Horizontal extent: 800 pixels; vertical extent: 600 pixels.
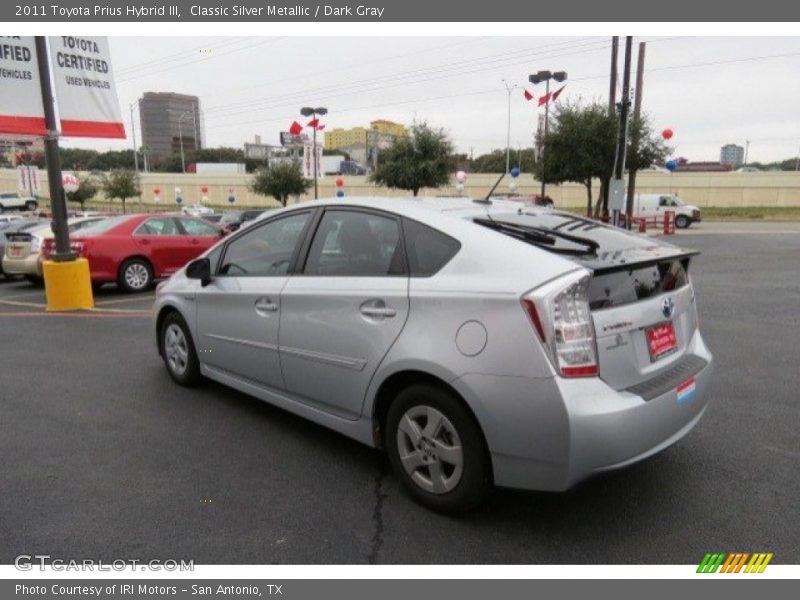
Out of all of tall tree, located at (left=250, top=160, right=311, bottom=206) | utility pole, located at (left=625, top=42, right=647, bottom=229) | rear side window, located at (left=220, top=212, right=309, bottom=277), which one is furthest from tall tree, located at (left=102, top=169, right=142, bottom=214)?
rear side window, located at (left=220, top=212, right=309, bottom=277)

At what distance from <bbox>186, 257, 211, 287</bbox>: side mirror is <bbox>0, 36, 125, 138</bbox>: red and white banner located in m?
5.69

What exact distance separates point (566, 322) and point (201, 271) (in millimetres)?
3012

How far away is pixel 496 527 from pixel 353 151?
127m

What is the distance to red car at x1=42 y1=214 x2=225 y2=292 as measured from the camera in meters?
10.7

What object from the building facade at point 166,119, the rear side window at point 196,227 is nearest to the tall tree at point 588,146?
the rear side window at point 196,227

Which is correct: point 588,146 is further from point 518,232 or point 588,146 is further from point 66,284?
point 518,232

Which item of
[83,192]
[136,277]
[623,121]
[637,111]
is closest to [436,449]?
[136,277]

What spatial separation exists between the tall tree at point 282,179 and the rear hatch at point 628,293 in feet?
125

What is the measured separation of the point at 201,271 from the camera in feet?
15.1

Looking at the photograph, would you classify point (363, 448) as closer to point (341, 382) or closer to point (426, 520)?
point (341, 382)

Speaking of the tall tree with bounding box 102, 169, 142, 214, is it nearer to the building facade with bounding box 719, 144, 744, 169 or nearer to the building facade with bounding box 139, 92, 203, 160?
the building facade with bounding box 139, 92, 203, 160

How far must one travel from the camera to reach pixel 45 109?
873 centimetres

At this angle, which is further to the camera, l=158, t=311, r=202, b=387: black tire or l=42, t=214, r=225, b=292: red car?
l=42, t=214, r=225, b=292: red car
